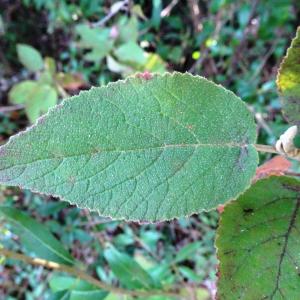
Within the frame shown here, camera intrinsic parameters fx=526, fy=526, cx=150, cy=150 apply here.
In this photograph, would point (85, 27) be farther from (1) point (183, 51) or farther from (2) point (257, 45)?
(2) point (257, 45)

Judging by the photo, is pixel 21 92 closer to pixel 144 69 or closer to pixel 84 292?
pixel 144 69

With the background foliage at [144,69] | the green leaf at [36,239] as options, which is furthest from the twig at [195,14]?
the green leaf at [36,239]

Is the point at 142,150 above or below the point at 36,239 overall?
above

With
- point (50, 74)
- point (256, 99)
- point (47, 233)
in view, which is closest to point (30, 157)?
point (47, 233)

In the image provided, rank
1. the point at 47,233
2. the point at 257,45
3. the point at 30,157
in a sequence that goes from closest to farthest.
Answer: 1. the point at 30,157
2. the point at 47,233
3. the point at 257,45

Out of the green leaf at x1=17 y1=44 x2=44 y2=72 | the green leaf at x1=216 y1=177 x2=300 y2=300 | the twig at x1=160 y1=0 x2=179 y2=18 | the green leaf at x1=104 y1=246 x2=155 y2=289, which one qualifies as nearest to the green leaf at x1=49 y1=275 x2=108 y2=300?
the green leaf at x1=104 y1=246 x2=155 y2=289

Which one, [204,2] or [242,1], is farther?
[204,2]

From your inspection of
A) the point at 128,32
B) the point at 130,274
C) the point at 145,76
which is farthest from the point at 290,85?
the point at 128,32

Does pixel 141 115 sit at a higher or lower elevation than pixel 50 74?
higher
